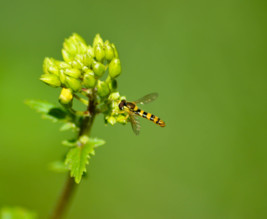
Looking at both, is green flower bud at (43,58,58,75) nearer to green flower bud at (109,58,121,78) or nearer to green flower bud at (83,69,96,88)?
green flower bud at (83,69,96,88)

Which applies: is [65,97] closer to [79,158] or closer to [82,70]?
[82,70]

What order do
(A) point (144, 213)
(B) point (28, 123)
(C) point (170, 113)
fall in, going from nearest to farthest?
(A) point (144, 213) → (B) point (28, 123) → (C) point (170, 113)

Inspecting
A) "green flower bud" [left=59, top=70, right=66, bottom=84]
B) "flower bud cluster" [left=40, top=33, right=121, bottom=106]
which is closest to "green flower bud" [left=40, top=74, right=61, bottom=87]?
"flower bud cluster" [left=40, top=33, right=121, bottom=106]

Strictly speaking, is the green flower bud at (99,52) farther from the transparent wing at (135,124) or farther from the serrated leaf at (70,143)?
the serrated leaf at (70,143)

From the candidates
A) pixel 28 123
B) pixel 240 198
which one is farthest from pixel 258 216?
pixel 28 123

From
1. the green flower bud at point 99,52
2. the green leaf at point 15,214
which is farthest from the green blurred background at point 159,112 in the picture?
the green flower bud at point 99,52

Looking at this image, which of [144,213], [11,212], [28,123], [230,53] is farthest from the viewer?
[230,53]

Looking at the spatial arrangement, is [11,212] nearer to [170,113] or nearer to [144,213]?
[144,213]
